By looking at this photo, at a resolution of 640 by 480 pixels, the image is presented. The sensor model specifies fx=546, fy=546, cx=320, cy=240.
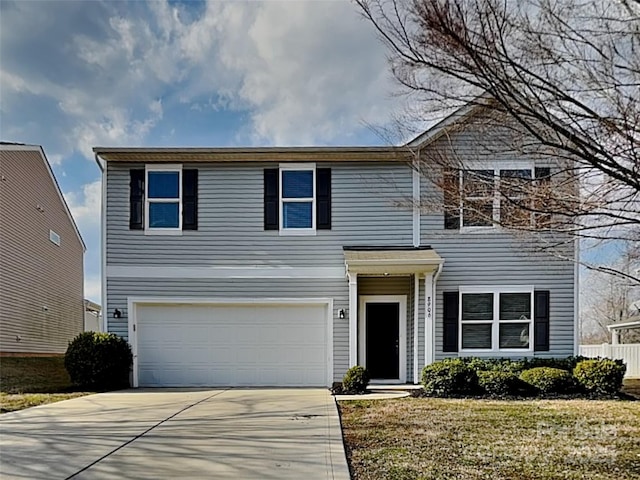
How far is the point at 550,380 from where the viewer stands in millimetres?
10547

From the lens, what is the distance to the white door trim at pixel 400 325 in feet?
41.7

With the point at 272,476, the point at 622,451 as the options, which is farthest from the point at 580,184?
the point at 272,476

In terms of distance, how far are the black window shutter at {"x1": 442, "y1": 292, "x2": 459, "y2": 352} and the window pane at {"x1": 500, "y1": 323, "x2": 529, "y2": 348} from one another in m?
1.06

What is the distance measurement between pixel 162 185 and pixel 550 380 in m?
9.29

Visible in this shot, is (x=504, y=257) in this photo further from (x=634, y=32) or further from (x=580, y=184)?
(x=634, y=32)

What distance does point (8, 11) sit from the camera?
34.5ft

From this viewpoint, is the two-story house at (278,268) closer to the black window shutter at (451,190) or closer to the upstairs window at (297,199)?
the upstairs window at (297,199)

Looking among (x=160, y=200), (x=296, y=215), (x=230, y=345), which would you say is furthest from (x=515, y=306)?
(x=160, y=200)

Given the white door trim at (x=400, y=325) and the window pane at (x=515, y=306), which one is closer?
the window pane at (x=515, y=306)

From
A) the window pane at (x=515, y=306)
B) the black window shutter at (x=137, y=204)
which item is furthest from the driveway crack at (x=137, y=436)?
the window pane at (x=515, y=306)

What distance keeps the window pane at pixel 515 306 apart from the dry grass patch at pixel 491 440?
280cm

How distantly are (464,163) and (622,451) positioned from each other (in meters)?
3.94

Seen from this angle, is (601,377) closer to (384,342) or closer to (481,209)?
(384,342)

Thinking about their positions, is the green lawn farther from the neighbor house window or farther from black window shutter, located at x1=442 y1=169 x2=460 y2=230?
black window shutter, located at x1=442 y1=169 x2=460 y2=230
